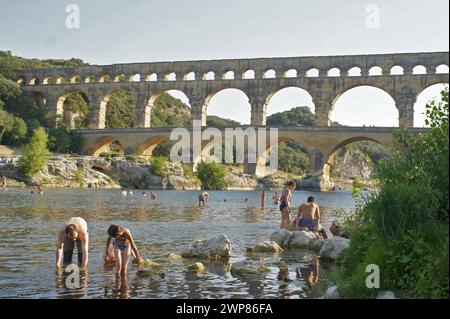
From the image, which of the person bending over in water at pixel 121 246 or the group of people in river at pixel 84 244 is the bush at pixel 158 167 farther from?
the person bending over in water at pixel 121 246

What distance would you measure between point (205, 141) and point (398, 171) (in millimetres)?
57111

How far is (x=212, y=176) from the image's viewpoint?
60438 mm

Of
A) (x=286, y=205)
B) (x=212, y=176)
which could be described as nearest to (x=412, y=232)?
(x=286, y=205)

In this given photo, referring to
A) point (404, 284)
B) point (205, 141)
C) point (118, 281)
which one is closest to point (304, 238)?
point (118, 281)

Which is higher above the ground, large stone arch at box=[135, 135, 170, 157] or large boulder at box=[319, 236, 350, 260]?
large stone arch at box=[135, 135, 170, 157]

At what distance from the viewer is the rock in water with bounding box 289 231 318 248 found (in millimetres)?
13711

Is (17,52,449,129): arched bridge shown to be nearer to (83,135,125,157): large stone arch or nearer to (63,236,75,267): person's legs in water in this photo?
(83,135,125,157): large stone arch

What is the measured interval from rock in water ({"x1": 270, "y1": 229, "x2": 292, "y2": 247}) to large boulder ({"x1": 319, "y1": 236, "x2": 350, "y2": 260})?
6.91 feet

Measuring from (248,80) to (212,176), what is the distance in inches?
554

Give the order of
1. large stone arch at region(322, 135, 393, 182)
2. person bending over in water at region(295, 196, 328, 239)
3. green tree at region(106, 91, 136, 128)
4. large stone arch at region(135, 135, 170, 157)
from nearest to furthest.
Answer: person bending over in water at region(295, 196, 328, 239)
large stone arch at region(322, 135, 393, 182)
large stone arch at region(135, 135, 170, 157)
green tree at region(106, 91, 136, 128)

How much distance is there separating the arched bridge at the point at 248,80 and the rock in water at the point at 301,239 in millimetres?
48951

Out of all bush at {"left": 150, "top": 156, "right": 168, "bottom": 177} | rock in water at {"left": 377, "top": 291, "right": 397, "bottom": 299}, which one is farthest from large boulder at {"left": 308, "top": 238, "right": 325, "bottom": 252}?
bush at {"left": 150, "top": 156, "right": 168, "bottom": 177}

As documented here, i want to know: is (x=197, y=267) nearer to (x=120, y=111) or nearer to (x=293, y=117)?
(x=120, y=111)
